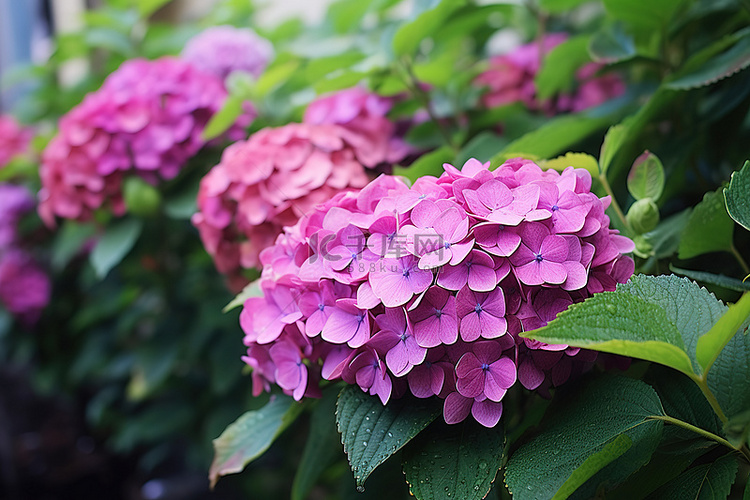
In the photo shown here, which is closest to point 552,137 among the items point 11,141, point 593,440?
point 593,440

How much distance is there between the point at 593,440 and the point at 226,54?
2.60 feet

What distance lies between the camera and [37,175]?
1.17m

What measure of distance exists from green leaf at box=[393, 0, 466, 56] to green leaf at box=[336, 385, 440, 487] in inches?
14.8

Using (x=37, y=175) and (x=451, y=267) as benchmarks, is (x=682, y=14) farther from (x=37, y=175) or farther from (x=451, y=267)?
(x=37, y=175)

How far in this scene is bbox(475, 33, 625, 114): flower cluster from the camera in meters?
0.76

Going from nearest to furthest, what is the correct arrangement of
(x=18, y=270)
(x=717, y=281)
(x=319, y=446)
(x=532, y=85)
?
1. (x=717, y=281)
2. (x=319, y=446)
3. (x=532, y=85)
4. (x=18, y=270)

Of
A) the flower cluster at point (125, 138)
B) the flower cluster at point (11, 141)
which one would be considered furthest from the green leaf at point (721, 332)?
the flower cluster at point (11, 141)

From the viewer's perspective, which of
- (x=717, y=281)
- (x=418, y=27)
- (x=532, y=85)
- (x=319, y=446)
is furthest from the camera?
(x=532, y=85)

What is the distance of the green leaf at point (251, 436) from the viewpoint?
0.39m

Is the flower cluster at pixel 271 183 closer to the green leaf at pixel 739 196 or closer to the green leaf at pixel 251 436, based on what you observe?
the green leaf at pixel 251 436

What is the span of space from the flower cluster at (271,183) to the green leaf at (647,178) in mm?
265

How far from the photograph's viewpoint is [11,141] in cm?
128

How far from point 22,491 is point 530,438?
68.8 inches

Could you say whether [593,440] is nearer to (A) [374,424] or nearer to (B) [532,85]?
(A) [374,424]
